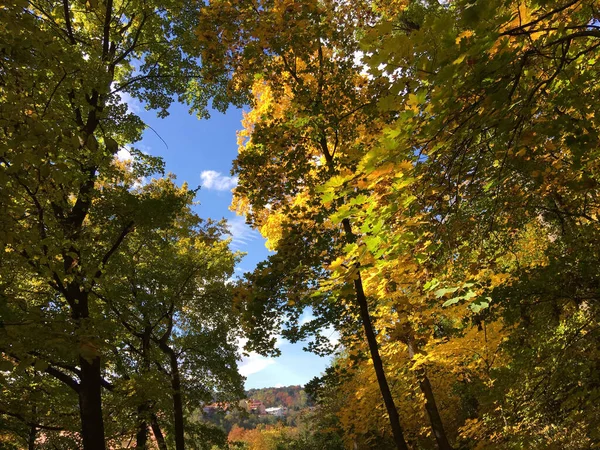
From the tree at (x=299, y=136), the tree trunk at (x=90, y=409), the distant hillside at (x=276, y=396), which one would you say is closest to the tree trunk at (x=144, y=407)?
the tree trunk at (x=90, y=409)

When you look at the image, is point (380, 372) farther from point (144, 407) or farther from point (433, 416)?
point (144, 407)

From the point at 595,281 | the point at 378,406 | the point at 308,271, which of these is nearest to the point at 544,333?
the point at 595,281

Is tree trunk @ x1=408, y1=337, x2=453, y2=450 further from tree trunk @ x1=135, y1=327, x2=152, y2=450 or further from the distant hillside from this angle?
the distant hillside

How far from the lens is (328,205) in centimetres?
654

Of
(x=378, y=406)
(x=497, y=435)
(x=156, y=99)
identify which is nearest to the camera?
(x=497, y=435)

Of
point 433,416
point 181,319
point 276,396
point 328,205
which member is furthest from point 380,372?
point 276,396

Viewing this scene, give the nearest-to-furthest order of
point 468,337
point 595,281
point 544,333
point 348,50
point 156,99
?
point 595,281, point 544,333, point 348,50, point 468,337, point 156,99

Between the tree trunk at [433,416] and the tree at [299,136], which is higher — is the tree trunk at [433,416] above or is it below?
below

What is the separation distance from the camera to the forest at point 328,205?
208 centimetres

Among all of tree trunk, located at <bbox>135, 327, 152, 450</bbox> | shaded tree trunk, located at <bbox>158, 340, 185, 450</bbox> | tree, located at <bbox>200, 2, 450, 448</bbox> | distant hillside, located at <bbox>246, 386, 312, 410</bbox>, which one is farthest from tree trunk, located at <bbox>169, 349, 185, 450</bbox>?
distant hillside, located at <bbox>246, 386, 312, 410</bbox>

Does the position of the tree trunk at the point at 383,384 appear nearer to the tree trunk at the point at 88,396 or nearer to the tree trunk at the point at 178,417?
the tree trunk at the point at 88,396

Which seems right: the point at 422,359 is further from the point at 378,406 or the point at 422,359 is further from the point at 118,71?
the point at 118,71

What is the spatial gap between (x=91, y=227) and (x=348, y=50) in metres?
7.57

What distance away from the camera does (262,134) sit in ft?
20.4
